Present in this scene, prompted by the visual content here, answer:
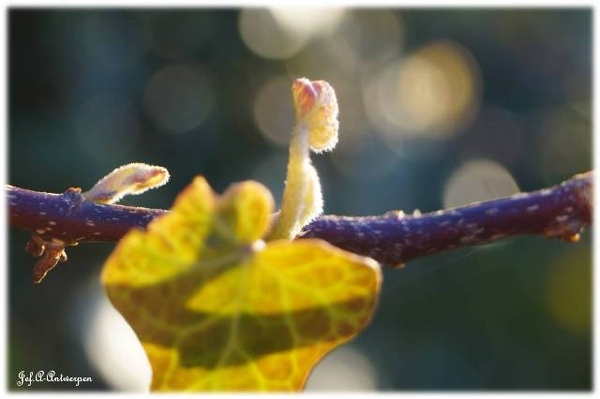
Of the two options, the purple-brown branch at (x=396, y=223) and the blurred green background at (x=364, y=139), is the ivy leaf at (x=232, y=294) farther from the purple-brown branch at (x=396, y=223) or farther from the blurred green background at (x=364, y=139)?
the blurred green background at (x=364, y=139)

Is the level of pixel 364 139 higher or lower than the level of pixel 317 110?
lower

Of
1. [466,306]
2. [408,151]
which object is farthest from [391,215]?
[408,151]

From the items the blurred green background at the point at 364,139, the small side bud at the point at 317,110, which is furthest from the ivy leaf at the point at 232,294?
the blurred green background at the point at 364,139

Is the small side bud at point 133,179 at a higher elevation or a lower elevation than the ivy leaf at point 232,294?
higher

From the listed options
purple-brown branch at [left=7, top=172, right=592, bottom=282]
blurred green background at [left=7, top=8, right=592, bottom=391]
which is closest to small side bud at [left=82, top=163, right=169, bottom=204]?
purple-brown branch at [left=7, top=172, right=592, bottom=282]

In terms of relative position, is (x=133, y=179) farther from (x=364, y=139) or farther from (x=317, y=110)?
(x=364, y=139)

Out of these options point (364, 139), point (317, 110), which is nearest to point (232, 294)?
point (317, 110)

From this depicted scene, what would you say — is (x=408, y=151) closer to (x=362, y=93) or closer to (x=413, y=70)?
(x=362, y=93)

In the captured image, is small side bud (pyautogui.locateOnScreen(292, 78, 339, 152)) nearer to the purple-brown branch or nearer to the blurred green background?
the purple-brown branch
